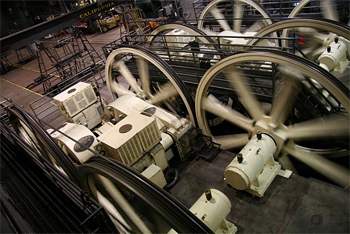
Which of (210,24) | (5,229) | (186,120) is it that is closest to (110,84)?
(186,120)

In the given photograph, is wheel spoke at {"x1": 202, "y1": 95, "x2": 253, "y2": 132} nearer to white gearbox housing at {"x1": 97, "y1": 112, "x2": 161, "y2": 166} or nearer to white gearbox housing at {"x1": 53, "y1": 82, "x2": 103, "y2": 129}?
white gearbox housing at {"x1": 97, "y1": 112, "x2": 161, "y2": 166}

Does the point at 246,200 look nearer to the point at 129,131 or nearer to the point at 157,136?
the point at 157,136

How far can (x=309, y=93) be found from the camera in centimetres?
498

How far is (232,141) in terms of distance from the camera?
19.1 ft

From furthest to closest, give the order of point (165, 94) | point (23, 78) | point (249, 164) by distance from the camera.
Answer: point (23, 78)
point (165, 94)
point (249, 164)

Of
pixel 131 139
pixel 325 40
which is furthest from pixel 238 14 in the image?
pixel 131 139

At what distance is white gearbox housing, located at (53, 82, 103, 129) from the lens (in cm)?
726

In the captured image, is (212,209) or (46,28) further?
(46,28)

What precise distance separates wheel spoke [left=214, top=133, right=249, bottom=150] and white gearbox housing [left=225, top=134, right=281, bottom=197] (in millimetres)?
836

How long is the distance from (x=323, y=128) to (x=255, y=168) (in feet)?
4.67

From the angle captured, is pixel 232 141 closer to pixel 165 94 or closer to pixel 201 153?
pixel 201 153

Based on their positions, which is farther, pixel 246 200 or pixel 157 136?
pixel 157 136

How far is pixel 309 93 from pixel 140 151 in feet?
10.8

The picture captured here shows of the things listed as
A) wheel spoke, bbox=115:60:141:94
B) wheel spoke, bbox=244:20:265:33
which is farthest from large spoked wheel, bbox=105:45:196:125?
wheel spoke, bbox=244:20:265:33
